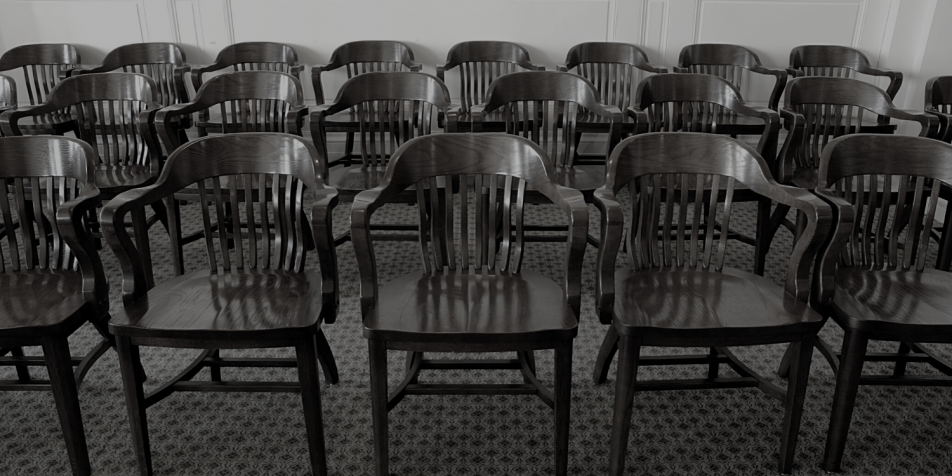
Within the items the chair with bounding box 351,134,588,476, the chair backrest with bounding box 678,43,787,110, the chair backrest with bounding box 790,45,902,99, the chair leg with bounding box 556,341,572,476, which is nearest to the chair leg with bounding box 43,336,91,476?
the chair with bounding box 351,134,588,476

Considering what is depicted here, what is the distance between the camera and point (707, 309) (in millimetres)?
1855

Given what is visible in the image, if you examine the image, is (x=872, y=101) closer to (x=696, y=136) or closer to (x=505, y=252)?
(x=696, y=136)

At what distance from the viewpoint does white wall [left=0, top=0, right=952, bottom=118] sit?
456 cm

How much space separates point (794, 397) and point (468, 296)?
2.93 ft

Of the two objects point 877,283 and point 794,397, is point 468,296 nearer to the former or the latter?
point 794,397

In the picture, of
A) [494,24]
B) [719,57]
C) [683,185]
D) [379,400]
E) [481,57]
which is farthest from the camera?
[494,24]

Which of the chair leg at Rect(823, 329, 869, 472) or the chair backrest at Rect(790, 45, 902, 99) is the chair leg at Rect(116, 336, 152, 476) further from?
the chair backrest at Rect(790, 45, 902, 99)

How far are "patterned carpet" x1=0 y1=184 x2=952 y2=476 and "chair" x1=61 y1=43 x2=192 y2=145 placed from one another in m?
2.32

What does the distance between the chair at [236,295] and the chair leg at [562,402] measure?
61 cm

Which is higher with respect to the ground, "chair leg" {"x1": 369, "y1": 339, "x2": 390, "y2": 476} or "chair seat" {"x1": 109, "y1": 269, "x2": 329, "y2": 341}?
"chair seat" {"x1": 109, "y1": 269, "x2": 329, "y2": 341}

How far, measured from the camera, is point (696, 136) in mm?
2070

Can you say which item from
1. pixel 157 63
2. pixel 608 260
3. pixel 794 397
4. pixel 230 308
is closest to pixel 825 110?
pixel 794 397

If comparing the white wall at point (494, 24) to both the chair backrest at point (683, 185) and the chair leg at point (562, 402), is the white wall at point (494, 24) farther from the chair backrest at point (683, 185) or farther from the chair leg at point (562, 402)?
the chair leg at point (562, 402)

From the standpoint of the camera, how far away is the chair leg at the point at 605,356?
2.19 m
